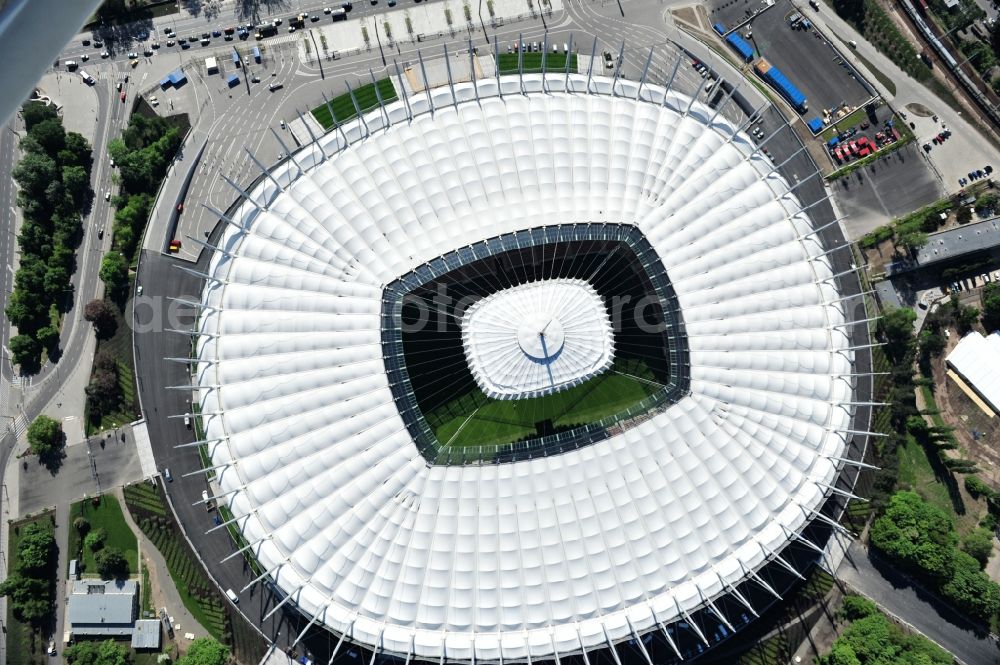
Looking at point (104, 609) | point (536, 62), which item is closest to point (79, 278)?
point (104, 609)

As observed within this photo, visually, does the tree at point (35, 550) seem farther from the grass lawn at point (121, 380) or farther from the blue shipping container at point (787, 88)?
the blue shipping container at point (787, 88)

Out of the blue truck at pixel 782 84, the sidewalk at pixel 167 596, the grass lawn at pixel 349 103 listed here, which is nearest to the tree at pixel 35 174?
the grass lawn at pixel 349 103

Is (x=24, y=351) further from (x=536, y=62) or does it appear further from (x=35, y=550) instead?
(x=536, y=62)

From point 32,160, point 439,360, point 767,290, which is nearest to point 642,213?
point 767,290

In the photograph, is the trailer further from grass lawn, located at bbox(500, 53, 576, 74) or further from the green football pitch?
the green football pitch

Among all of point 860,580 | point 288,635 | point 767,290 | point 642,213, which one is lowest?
point 288,635

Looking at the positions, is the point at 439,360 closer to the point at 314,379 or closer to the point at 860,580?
the point at 314,379
